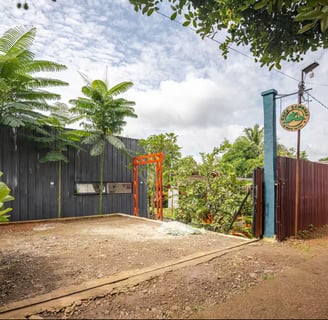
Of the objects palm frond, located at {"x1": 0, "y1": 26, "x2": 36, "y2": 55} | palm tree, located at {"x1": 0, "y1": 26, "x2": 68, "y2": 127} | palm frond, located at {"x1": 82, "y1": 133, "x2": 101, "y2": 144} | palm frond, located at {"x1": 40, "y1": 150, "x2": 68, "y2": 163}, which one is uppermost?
palm frond, located at {"x1": 0, "y1": 26, "x2": 36, "y2": 55}

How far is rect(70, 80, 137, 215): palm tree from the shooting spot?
25.2 feet

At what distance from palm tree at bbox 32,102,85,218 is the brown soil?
104 inches

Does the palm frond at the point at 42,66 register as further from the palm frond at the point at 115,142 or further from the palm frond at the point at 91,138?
Answer: the palm frond at the point at 115,142

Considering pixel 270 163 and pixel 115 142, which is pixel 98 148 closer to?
pixel 115 142

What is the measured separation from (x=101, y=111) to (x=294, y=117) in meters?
5.65

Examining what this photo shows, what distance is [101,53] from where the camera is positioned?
4746 mm

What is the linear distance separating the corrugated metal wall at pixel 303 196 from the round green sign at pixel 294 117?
673 millimetres

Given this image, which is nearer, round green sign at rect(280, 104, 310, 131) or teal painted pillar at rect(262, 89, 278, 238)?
round green sign at rect(280, 104, 310, 131)

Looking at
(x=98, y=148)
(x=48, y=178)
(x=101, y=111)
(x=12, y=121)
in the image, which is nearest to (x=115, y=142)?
(x=98, y=148)

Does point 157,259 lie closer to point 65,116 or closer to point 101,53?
point 101,53

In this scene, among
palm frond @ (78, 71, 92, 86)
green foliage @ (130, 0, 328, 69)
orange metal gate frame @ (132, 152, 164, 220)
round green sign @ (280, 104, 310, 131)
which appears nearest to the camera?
green foliage @ (130, 0, 328, 69)

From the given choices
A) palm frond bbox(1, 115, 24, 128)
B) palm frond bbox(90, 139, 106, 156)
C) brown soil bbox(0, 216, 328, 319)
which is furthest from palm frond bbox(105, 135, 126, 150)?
brown soil bbox(0, 216, 328, 319)

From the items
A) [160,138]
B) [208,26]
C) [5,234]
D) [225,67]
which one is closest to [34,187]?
[5,234]

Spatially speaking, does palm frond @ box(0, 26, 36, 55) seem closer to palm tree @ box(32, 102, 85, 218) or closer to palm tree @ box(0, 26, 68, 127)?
palm tree @ box(0, 26, 68, 127)
